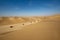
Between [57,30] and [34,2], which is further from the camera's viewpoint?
[34,2]

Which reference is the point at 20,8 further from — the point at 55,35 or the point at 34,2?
the point at 55,35

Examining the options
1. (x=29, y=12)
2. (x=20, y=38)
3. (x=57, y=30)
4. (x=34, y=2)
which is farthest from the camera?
(x=29, y=12)

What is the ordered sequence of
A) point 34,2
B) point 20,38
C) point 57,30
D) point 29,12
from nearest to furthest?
1. point 20,38
2. point 57,30
3. point 34,2
4. point 29,12

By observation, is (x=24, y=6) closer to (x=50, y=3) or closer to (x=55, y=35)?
(x=50, y=3)

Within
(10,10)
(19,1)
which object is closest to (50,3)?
(19,1)

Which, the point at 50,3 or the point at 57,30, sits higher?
the point at 50,3

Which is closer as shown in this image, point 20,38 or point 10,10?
point 20,38

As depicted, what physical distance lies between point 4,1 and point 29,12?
0.86 meters

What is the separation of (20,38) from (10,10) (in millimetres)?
1075

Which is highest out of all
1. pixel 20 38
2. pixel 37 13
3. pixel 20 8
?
pixel 20 8

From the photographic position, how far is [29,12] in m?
2.79

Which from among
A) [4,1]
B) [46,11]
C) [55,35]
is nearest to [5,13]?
[4,1]

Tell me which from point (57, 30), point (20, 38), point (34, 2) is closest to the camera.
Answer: point (20, 38)

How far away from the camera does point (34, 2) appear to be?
261 centimetres
